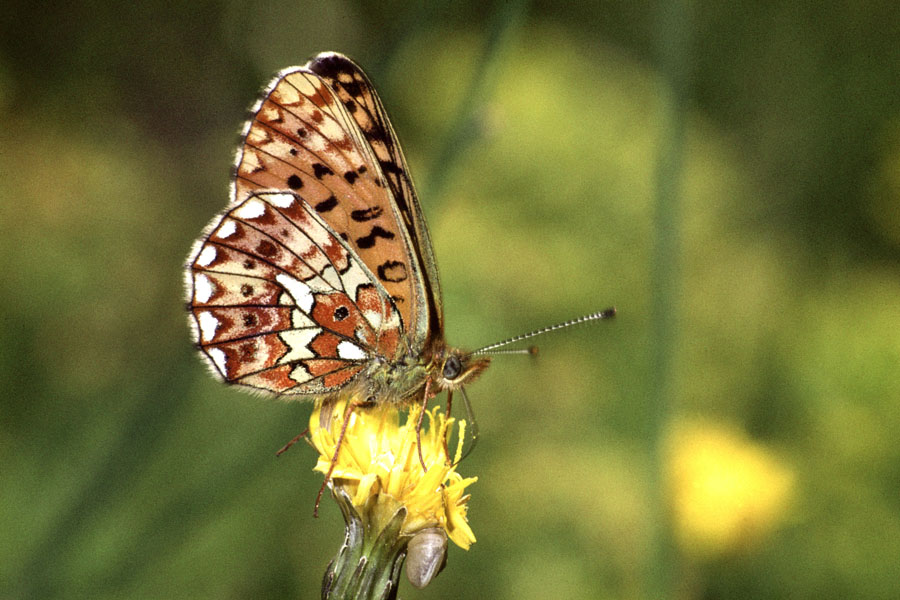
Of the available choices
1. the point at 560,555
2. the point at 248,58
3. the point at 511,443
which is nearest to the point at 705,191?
the point at 511,443

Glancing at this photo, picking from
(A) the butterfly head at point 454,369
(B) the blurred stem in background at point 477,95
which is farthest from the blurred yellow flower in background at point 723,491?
(B) the blurred stem in background at point 477,95

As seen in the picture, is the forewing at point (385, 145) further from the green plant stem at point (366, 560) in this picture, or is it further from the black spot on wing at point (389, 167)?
the green plant stem at point (366, 560)

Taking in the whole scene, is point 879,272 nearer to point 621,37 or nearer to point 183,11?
point 621,37

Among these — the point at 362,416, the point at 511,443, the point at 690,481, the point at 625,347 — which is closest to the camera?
the point at 362,416

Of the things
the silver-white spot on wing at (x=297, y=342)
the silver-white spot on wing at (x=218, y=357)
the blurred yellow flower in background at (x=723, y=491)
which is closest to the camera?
the silver-white spot on wing at (x=218, y=357)

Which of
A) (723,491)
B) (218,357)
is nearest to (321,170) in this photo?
(218,357)

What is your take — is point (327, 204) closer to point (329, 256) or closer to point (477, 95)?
point (329, 256)
